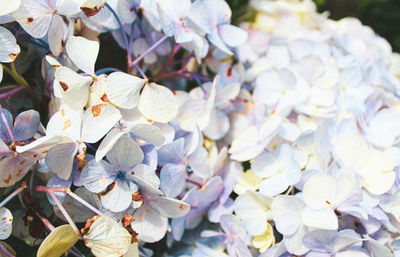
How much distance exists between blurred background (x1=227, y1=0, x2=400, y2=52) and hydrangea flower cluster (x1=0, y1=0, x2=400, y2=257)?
Result: 897 millimetres

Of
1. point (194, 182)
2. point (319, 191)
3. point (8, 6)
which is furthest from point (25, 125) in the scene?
point (319, 191)

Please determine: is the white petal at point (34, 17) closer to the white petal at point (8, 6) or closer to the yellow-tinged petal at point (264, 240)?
the white petal at point (8, 6)

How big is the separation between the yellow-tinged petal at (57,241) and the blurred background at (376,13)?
127 cm

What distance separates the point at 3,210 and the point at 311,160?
37cm

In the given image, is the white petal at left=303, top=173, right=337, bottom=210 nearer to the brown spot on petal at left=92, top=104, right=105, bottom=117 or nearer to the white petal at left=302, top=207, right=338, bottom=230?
the white petal at left=302, top=207, right=338, bottom=230

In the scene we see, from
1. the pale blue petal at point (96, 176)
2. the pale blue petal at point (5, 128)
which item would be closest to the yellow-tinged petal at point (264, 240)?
the pale blue petal at point (96, 176)

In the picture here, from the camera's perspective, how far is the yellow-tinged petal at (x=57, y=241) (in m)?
0.41

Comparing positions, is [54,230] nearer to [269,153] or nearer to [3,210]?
[3,210]

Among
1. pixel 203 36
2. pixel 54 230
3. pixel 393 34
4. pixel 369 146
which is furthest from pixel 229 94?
pixel 393 34

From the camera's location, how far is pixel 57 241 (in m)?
0.41

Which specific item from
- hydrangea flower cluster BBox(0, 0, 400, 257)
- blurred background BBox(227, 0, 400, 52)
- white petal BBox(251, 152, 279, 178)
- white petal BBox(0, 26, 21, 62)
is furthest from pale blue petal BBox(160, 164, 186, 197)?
blurred background BBox(227, 0, 400, 52)

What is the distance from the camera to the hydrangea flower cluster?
1.45ft

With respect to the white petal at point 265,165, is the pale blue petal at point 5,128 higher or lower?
higher

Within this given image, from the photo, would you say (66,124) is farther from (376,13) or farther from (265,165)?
(376,13)
